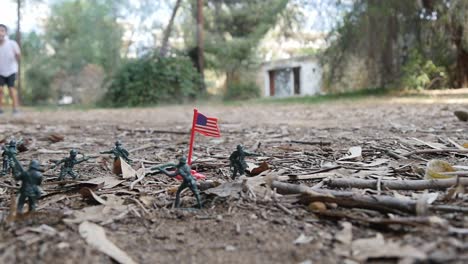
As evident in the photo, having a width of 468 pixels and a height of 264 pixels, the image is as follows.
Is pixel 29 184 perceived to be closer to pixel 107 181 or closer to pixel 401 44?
pixel 107 181

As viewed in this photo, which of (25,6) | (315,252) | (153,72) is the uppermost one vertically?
(25,6)

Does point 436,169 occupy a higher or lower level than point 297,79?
lower

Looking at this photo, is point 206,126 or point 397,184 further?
point 206,126

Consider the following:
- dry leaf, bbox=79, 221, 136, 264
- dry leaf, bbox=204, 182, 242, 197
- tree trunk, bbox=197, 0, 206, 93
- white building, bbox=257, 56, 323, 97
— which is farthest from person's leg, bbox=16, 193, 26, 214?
white building, bbox=257, 56, 323, 97

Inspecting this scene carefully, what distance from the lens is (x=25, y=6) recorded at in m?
17.3

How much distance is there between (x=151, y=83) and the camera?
12969 millimetres

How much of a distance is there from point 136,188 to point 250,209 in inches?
18.5

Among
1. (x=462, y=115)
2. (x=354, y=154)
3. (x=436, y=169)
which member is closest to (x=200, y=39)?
(x=462, y=115)

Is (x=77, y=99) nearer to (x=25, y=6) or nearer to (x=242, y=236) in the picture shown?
(x=25, y=6)

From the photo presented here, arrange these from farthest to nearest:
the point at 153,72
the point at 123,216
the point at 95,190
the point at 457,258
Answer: the point at 153,72 < the point at 95,190 < the point at 123,216 < the point at 457,258

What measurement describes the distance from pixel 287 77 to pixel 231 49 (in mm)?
6136

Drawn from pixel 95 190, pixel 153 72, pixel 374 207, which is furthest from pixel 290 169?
pixel 153 72

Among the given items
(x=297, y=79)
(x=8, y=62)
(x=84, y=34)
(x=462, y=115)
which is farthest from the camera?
(x=297, y=79)

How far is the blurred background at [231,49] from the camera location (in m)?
10.8
